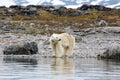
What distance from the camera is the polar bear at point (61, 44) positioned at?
33719mm

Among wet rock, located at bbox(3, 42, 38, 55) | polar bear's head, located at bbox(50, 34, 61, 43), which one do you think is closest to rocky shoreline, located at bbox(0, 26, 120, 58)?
wet rock, located at bbox(3, 42, 38, 55)

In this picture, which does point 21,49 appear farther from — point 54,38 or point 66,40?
point 54,38

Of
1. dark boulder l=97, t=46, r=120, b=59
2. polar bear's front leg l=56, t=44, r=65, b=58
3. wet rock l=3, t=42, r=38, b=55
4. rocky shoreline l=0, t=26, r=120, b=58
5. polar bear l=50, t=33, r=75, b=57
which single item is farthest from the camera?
rocky shoreline l=0, t=26, r=120, b=58

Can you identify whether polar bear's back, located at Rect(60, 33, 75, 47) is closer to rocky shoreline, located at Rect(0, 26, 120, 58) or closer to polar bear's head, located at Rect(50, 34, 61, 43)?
rocky shoreline, located at Rect(0, 26, 120, 58)

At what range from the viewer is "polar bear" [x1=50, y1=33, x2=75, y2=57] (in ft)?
111

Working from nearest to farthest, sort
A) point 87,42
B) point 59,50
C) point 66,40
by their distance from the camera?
point 59,50, point 66,40, point 87,42

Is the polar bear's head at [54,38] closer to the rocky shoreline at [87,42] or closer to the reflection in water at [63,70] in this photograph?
the rocky shoreline at [87,42]

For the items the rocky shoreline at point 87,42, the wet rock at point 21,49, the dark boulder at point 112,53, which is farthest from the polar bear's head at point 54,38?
the dark boulder at point 112,53

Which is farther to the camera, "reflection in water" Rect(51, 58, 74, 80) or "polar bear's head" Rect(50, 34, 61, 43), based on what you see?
"polar bear's head" Rect(50, 34, 61, 43)

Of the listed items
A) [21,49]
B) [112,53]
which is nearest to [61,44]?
[21,49]

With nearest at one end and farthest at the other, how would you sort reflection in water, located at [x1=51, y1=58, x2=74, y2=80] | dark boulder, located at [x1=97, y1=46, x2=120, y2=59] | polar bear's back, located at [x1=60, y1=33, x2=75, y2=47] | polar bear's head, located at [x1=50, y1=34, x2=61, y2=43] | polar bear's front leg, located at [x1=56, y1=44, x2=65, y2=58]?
1. reflection in water, located at [x1=51, y1=58, x2=74, y2=80]
2. dark boulder, located at [x1=97, y1=46, x2=120, y2=59]
3. polar bear's head, located at [x1=50, y1=34, x2=61, y2=43]
4. polar bear's front leg, located at [x1=56, y1=44, x2=65, y2=58]
5. polar bear's back, located at [x1=60, y1=33, x2=75, y2=47]

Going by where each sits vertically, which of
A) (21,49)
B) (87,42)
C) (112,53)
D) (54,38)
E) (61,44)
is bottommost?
(87,42)

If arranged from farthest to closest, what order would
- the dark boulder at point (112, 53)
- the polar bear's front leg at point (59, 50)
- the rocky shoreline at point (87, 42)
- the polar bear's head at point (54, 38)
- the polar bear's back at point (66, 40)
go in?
the rocky shoreline at point (87, 42) → the polar bear's back at point (66, 40) → the polar bear's front leg at point (59, 50) → the polar bear's head at point (54, 38) → the dark boulder at point (112, 53)

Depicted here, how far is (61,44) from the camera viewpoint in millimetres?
34812
